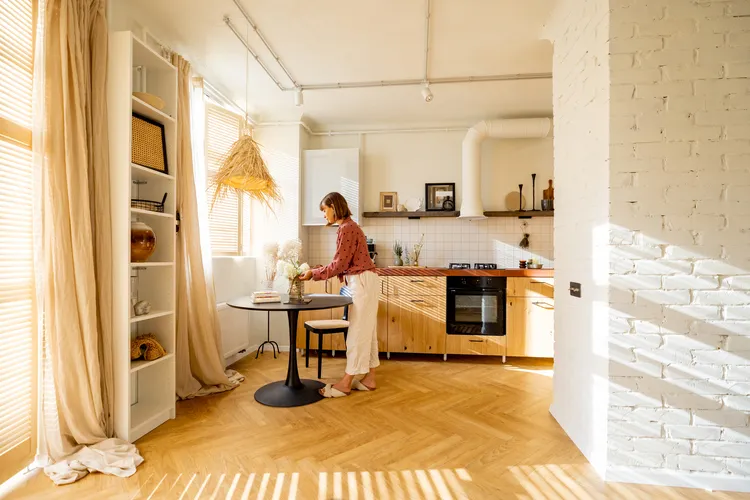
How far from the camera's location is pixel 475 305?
437cm

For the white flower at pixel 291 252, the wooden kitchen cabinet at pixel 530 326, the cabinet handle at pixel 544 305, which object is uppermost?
the white flower at pixel 291 252

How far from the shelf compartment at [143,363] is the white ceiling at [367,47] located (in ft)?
7.18

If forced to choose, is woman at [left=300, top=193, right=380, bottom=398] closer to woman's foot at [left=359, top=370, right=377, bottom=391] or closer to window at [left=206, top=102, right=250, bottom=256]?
woman's foot at [left=359, top=370, right=377, bottom=391]

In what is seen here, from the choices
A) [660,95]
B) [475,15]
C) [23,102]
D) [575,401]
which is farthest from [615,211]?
[23,102]

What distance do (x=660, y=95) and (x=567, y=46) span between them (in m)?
0.84

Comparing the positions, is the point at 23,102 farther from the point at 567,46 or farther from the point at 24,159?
the point at 567,46

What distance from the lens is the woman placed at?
10.4ft

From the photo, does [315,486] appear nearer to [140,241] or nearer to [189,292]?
[140,241]

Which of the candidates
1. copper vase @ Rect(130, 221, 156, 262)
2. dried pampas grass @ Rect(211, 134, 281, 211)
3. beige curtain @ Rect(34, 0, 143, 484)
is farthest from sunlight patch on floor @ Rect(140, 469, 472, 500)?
dried pampas grass @ Rect(211, 134, 281, 211)

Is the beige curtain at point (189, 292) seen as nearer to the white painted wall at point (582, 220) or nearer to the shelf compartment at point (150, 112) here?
the shelf compartment at point (150, 112)

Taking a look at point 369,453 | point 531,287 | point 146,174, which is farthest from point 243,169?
point 531,287

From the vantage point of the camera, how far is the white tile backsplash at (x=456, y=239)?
4.96 metres

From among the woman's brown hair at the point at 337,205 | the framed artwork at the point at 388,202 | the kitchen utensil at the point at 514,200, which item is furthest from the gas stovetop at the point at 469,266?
the woman's brown hair at the point at 337,205

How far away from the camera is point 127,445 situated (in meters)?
2.28
